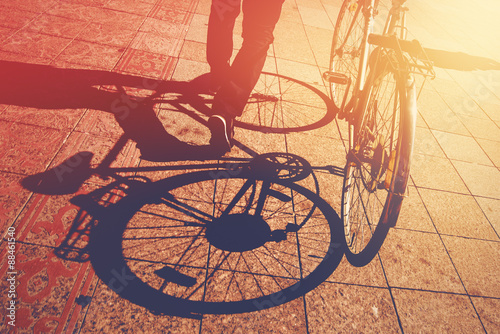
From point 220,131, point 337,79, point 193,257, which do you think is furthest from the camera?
point 337,79

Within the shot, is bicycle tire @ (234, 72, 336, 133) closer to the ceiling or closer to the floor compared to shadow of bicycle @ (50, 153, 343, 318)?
closer to the ceiling

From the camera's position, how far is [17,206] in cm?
253

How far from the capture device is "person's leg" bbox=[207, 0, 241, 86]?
327 centimetres

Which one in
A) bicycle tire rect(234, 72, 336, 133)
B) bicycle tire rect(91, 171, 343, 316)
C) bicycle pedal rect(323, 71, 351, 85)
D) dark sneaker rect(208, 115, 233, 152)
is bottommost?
bicycle tire rect(91, 171, 343, 316)

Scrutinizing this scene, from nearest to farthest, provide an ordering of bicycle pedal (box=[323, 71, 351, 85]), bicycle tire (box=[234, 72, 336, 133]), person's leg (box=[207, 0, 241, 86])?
person's leg (box=[207, 0, 241, 86]) → bicycle pedal (box=[323, 71, 351, 85]) → bicycle tire (box=[234, 72, 336, 133])

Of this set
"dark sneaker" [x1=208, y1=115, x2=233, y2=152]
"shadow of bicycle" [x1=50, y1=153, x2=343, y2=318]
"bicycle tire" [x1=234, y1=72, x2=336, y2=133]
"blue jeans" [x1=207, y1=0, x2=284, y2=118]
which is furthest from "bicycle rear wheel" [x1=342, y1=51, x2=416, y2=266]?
"dark sneaker" [x1=208, y1=115, x2=233, y2=152]

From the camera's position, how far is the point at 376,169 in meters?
2.56

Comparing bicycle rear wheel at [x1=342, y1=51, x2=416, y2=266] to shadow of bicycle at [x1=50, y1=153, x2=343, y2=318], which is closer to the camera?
bicycle rear wheel at [x1=342, y1=51, x2=416, y2=266]

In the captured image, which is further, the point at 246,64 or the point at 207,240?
the point at 246,64

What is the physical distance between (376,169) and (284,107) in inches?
78.5

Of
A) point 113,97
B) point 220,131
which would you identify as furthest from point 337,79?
point 113,97

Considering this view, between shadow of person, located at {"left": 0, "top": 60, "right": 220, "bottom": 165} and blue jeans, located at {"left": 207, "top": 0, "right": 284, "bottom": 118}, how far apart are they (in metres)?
0.65

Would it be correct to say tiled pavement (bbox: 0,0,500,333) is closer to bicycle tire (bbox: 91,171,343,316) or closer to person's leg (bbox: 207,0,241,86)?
bicycle tire (bbox: 91,171,343,316)

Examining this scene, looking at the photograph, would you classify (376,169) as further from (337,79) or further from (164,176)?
(164,176)
